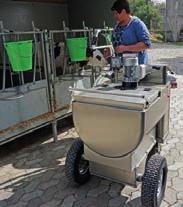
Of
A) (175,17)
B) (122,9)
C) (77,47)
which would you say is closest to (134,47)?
(122,9)

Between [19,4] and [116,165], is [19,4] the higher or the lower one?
the higher one

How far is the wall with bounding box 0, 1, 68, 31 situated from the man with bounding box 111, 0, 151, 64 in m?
2.71

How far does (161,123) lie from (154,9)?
29611 millimetres

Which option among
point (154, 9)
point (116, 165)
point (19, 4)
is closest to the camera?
point (116, 165)

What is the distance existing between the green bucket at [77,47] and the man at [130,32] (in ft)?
2.88

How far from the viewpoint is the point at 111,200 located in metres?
2.73

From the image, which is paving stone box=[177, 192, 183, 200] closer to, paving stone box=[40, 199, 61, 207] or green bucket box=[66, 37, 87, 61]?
paving stone box=[40, 199, 61, 207]

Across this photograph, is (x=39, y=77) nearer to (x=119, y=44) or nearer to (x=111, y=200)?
(x=119, y=44)

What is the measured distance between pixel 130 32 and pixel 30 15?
3027mm

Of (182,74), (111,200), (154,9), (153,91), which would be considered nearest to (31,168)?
(111,200)

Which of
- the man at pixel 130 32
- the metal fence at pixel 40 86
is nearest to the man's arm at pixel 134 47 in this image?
the man at pixel 130 32

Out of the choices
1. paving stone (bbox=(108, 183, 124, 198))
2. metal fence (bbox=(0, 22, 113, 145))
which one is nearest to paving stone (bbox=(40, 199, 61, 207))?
paving stone (bbox=(108, 183, 124, 198))

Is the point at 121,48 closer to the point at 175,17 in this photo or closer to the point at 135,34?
the point at 135,34

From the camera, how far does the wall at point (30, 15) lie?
5.17 metres
